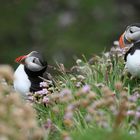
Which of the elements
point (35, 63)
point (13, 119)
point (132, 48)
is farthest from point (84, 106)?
point (35, 63)

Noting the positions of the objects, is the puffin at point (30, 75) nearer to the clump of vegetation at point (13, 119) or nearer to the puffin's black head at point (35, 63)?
the puffin's black head at point (35, 63)

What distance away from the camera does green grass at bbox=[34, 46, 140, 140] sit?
13.2 feet

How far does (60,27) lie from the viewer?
13961 mm

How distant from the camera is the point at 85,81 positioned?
17.3 ft

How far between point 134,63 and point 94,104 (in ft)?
2.82

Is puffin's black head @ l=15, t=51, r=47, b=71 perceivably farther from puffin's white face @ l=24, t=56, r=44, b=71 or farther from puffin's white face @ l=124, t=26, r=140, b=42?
puffin's white face @ l=124, t=26, r=140, b=42

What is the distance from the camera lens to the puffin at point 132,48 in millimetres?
4910

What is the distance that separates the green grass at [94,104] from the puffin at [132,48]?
0.14 meters

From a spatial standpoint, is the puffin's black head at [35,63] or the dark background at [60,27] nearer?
the puffin's black head at [35,63]

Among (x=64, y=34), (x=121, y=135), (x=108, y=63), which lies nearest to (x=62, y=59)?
(x=64, y=34)

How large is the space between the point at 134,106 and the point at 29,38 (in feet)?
32.0

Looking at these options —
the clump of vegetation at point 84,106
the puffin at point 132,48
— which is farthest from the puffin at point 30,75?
the puffin at point 132,48

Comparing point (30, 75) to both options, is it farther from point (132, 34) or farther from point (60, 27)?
point (60, 27)

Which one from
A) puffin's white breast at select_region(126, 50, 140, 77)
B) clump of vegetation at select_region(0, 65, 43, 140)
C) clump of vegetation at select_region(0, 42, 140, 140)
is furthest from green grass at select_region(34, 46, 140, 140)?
clump of vegetation at select_region(0, 65, 43, 140)
